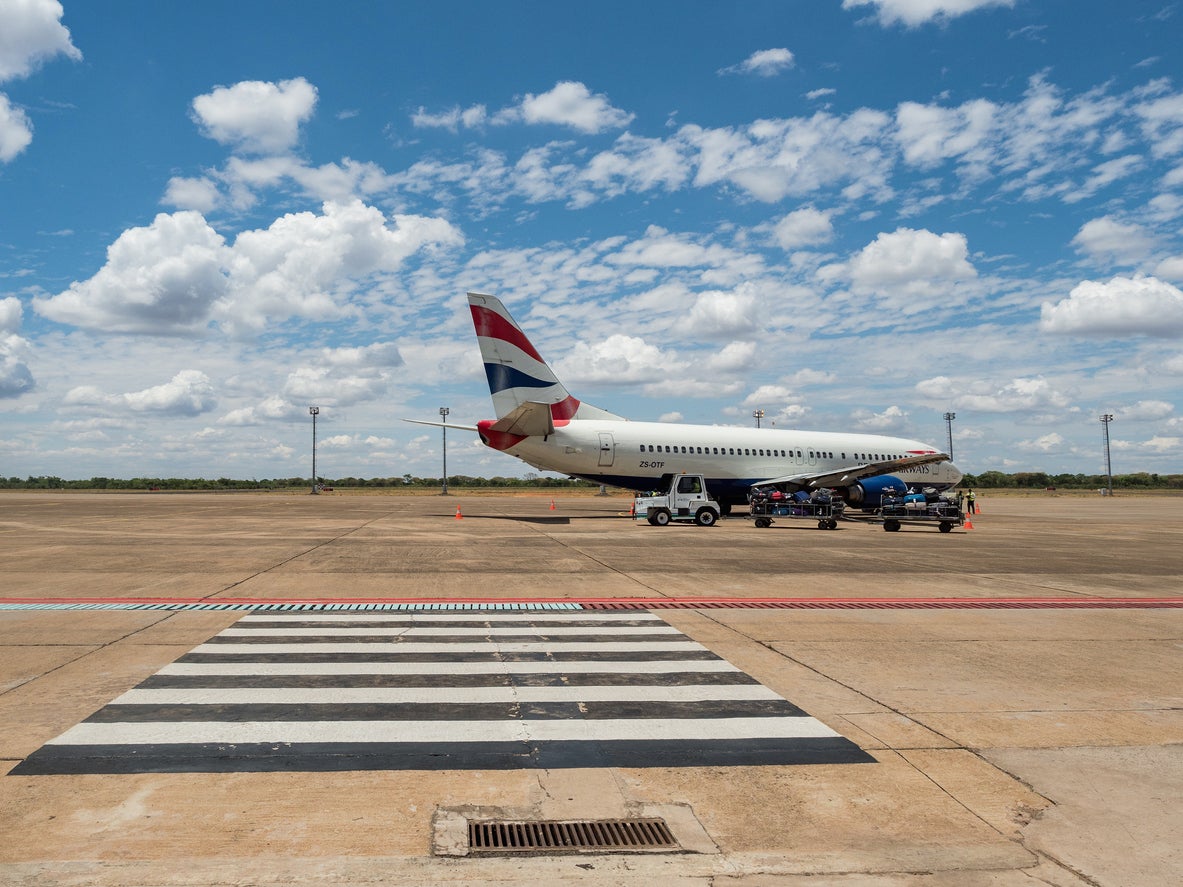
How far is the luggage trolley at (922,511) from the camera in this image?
30.2 meters

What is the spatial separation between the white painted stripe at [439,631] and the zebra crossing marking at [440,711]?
5.2 inches

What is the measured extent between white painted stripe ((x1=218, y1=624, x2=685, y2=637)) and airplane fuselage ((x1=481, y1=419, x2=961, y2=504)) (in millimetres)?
23232

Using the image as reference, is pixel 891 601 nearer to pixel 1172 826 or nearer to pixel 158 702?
pixel 1172 826

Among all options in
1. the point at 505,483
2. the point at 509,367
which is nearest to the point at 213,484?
the point at 505,483

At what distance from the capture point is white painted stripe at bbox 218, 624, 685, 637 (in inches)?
398

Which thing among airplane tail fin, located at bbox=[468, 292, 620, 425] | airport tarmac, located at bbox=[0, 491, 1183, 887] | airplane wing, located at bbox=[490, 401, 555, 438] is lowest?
airport tarmac, located at bbox=[0, 491, 1183, 887]

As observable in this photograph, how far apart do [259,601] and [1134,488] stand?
500 feet

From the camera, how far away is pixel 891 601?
13078mm

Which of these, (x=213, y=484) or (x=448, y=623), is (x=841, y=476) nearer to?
(x=448, y=623)

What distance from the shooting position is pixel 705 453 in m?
38.2

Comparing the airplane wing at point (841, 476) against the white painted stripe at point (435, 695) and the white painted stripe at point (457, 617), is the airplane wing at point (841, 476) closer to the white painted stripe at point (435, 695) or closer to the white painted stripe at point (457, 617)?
the white painted stripe at point (457, 617)

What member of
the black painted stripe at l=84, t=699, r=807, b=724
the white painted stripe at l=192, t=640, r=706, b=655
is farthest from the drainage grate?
the white painted stripe at l=192, t=640, r=706, b=655

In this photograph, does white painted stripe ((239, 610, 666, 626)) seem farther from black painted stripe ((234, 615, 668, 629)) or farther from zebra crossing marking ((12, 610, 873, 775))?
zebra crossing marking ((12, 610, 873, 775))

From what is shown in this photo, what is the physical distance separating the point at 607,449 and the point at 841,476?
13541mm
